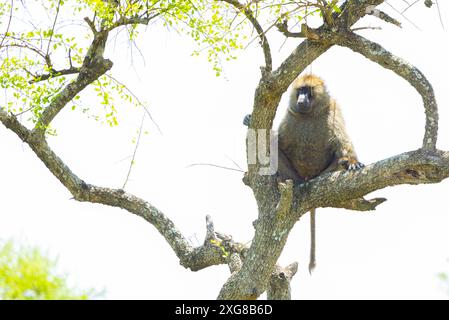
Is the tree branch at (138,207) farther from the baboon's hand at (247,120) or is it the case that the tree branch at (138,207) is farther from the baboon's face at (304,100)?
the baboon's face at (304,100)

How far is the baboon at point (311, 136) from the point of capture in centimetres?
808

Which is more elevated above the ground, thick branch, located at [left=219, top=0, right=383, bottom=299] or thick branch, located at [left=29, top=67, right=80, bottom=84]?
thick branch, located at [left=29, top=67, right=80, bottom=84]

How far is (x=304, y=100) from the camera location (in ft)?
27.4

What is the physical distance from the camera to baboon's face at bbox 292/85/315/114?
329 inches

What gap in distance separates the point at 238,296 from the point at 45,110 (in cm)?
300

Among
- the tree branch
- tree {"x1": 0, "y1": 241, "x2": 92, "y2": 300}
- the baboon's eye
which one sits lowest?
tree {"x1": 0, "y1": 241, "x2": 92, "y2": 300}

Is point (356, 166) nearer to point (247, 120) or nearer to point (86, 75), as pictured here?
point (247, 120)

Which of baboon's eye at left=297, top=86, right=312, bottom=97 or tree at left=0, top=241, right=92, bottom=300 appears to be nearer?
tree at left=0, top=241, right=92, bottom=300

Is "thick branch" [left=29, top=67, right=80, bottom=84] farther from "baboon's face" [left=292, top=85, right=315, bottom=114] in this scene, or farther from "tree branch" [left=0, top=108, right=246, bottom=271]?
"baboon's face" [left=292, top=85, right=315, bottom=114]

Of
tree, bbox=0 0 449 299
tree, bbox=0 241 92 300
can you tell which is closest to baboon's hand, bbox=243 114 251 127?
tree, bbox=0 0 449 299

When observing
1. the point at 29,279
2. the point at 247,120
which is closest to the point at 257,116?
the point at 247,120
